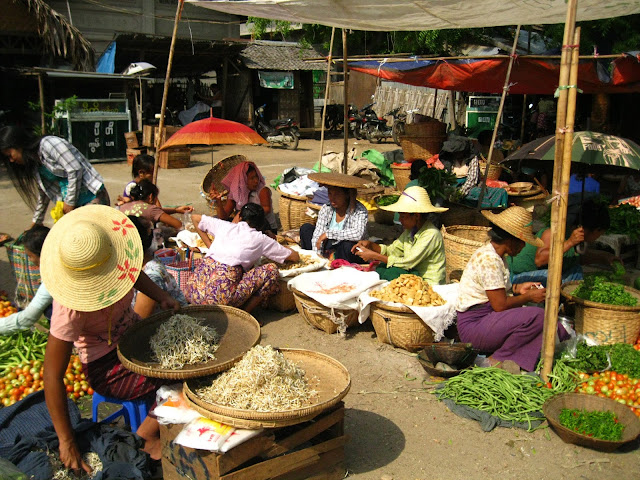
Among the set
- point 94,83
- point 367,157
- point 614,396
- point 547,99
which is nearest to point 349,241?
point 614,396

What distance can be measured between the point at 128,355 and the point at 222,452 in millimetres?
Result: 779

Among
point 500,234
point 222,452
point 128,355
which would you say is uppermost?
point 500,234

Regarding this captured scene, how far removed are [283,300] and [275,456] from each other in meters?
2.71

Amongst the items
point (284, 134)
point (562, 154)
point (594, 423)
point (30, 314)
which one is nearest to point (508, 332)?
point (594, 423)

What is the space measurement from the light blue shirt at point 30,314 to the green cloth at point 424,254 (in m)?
2.92

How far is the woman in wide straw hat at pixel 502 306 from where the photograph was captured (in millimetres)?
4062

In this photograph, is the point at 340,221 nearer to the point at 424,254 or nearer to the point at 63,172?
the point at 424,254

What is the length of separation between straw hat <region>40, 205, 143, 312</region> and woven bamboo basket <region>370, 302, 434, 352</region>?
87.1 inches

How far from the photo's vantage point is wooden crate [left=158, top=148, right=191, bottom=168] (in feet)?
42.3

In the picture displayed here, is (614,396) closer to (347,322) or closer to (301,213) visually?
(347,322)

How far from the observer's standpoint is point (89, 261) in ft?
8.83

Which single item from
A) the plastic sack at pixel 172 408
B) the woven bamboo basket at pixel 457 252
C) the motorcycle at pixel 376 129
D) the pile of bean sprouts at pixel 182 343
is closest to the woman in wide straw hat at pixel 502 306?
the woven bamboo basket at pixel 457 252

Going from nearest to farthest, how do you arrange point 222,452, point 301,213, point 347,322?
point 222,452 < point 347,322 < point 301,213

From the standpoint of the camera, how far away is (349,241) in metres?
5.79
